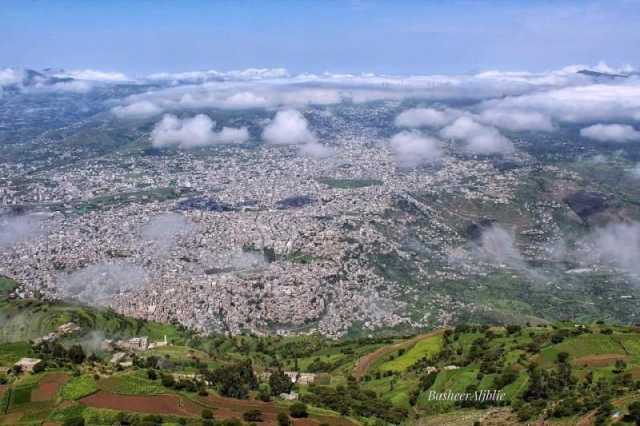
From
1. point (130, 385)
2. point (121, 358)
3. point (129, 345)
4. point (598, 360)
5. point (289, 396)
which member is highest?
point (130, 385)

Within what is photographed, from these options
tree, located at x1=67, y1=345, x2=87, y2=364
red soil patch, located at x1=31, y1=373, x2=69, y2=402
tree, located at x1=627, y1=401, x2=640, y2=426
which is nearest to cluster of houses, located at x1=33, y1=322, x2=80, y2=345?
tree, located at x1=67, y1=345, x2=87, y2=364

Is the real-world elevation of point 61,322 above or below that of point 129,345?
above

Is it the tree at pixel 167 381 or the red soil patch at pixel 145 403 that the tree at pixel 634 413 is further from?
the tree at pixel 167 381

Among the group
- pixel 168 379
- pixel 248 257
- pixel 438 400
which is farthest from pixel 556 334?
pixel 248 257

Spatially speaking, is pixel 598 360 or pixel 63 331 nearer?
pixel 598 360

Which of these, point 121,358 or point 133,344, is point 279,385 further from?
point 133,344

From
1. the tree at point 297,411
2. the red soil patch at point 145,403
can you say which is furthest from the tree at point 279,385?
the red soil patch at point 145,403

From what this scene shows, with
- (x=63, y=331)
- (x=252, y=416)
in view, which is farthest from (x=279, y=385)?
(x=63, y=331)
